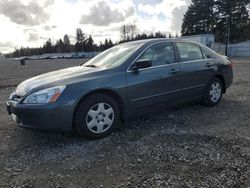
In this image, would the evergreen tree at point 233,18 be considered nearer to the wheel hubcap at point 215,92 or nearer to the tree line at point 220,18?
the tree line at point 220,18

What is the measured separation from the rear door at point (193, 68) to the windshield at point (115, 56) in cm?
100

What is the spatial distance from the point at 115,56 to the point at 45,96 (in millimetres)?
1629

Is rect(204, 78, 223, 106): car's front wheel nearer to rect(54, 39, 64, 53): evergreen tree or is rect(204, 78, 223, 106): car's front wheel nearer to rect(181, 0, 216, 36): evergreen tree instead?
rect(181, 0, 216, 36): evergreen tree

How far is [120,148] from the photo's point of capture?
367 cm

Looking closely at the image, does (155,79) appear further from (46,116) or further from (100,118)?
(46,116)

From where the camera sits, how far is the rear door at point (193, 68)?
201 inches

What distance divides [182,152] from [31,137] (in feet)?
7.86

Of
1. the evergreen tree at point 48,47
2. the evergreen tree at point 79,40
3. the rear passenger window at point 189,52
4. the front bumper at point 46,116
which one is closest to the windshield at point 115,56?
the rear passenger window at point 189,52

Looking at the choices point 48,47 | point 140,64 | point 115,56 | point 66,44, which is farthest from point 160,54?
point 48,47

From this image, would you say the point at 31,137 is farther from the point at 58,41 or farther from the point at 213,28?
the point at 58,41

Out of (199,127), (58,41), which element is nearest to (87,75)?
(199,127)

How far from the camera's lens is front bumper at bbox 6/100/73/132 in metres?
3.58

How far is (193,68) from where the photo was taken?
523cm

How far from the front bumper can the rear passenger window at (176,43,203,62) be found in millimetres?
2584
